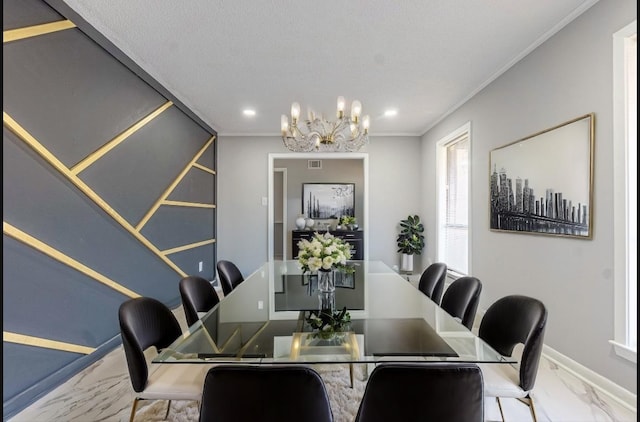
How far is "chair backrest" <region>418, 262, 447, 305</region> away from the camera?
7.75ft

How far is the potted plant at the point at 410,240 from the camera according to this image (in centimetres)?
518

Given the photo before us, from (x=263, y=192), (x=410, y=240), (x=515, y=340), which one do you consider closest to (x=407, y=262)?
(x=410, y=240)

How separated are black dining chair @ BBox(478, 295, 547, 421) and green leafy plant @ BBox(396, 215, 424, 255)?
354 cm

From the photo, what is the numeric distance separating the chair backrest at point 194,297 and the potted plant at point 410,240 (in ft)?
11.9

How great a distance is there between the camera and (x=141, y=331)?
1479 mm

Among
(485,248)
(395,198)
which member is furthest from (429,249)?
(485,248)

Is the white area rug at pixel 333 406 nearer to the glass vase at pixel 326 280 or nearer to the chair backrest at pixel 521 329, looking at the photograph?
the glass vase at pixel 326 280

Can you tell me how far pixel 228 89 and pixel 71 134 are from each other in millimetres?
1684

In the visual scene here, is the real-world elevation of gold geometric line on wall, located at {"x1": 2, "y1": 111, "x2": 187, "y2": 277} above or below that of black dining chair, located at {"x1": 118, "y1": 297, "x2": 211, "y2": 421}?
above

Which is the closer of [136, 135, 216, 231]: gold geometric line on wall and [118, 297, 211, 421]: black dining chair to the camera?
[118, 297, 211, 421]: black dining chair

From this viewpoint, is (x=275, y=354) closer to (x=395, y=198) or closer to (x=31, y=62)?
(x=31, y=62)

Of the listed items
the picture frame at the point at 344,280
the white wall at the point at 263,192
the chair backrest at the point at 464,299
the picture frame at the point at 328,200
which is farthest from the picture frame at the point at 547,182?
the picture frame at the point at 328,200

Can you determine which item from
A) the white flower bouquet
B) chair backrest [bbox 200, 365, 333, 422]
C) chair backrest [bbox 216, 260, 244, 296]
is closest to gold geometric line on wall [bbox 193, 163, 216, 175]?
chair backrest [bbox 216, 260, 244, 296]

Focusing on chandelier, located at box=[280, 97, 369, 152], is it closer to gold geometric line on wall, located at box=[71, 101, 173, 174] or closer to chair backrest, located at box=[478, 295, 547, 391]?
gold geometric line on wall, located at box=[71, 101, 173, 174]
